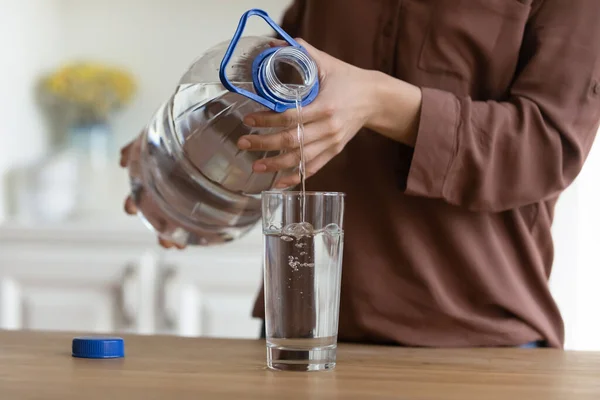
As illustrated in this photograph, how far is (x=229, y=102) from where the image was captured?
2.92 feet

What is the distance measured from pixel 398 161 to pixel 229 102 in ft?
0.75

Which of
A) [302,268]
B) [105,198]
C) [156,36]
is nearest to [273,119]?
[302,268]

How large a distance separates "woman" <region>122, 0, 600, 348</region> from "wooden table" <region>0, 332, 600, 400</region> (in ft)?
0.32

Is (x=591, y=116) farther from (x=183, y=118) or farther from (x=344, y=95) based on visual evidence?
(x=183, y=118)

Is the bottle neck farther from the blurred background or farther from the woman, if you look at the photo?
the blurred background

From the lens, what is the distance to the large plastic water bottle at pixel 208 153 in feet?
2.70

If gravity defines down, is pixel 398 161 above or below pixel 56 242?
above

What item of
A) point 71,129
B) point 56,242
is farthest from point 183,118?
point 71,129

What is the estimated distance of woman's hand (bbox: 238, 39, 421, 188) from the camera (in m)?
0.75

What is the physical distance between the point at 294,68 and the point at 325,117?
5 centimetres

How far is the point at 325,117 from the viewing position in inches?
30.1

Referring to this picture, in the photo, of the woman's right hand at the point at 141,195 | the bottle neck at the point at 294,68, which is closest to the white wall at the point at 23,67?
the woman's right hand at the point at 141,195

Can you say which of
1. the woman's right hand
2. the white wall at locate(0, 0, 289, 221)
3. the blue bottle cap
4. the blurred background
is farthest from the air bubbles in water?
the white wall at locate(0, 0, 289, 221)

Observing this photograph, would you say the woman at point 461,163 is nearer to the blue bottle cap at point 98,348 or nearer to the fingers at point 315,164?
the fingers at point 315,164
